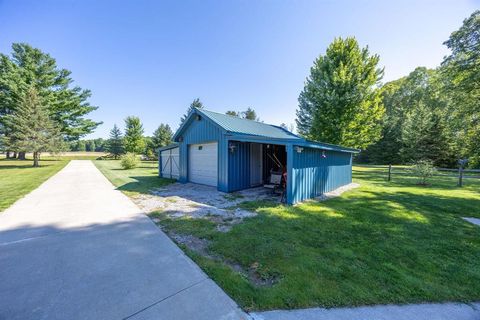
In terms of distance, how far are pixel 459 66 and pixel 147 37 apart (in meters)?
14.9

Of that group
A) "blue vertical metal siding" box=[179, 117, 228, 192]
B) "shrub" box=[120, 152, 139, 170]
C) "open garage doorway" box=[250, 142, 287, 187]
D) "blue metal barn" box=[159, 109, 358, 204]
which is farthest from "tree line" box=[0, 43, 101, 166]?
"open garage doorway" box=[250, 142, 287, 187]

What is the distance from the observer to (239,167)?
8.60 metres

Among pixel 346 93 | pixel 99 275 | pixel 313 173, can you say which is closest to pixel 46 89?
pixel 99 275

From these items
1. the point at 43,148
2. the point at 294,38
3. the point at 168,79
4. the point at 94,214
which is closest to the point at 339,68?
the point at 294,38

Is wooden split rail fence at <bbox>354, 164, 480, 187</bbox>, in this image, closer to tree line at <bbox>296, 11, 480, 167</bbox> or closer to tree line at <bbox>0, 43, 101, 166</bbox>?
tree line at <bbox>296, 11, 480, 167</bbox>

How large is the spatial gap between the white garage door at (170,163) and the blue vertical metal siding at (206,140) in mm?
1154

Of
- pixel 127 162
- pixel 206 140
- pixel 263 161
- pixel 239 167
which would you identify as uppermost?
pixel 206 140

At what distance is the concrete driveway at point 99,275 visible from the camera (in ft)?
6.46

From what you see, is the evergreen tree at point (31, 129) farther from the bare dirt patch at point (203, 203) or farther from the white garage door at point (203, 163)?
the bare dirt patch at point (203, 203)

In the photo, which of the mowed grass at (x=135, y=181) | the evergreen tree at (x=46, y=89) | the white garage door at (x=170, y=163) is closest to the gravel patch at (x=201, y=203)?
the mowed grass at (x=135, y=181)

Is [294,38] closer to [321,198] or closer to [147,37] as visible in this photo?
[147,37]

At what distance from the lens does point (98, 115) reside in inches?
1198

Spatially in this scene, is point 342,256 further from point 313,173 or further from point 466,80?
point 466,80

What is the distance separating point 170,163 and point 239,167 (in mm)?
Result: 6099
